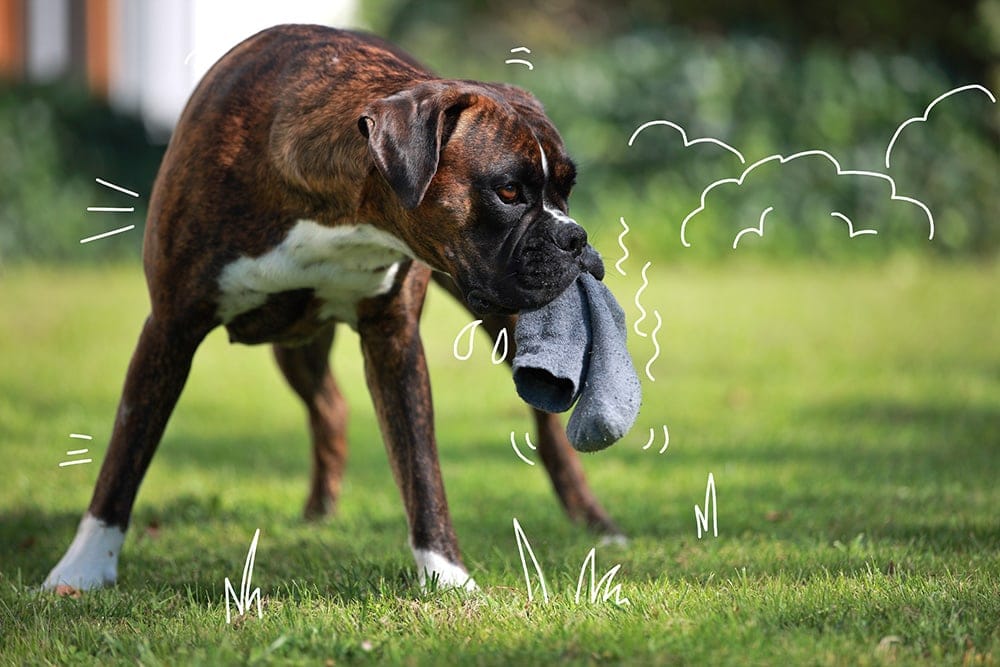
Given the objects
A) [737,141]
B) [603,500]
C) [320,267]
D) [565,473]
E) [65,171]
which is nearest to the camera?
[320,267]

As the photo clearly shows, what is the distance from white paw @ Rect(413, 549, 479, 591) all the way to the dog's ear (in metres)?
1.20

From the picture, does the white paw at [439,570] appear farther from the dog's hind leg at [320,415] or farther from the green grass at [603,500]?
the dog's hind leg at [320,415]

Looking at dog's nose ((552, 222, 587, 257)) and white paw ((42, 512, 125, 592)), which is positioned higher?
dog's nose ((552, 222, 587, 257))

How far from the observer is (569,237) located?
144 inches

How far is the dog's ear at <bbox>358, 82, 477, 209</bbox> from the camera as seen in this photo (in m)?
3.53

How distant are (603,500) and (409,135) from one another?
2700 millimetres

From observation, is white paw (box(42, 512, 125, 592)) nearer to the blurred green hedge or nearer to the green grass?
the green grass

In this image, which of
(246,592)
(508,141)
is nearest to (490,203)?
(508,141)

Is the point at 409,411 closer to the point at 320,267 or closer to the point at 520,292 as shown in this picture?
the point at 320,267

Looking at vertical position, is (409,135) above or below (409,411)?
above

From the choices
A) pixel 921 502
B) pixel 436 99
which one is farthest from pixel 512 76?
pixel 436 99

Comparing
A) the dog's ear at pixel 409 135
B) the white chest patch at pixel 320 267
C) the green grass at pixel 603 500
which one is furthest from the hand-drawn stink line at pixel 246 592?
the dog's ear at pixel 409 135

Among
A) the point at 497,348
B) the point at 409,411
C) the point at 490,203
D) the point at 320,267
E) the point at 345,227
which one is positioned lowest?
the point at 409,411

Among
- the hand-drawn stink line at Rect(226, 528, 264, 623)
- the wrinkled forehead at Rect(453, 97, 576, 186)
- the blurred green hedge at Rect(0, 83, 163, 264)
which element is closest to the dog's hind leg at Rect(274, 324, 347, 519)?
the hand-drawn stink line at Rect(226, 528, 264, 623)
